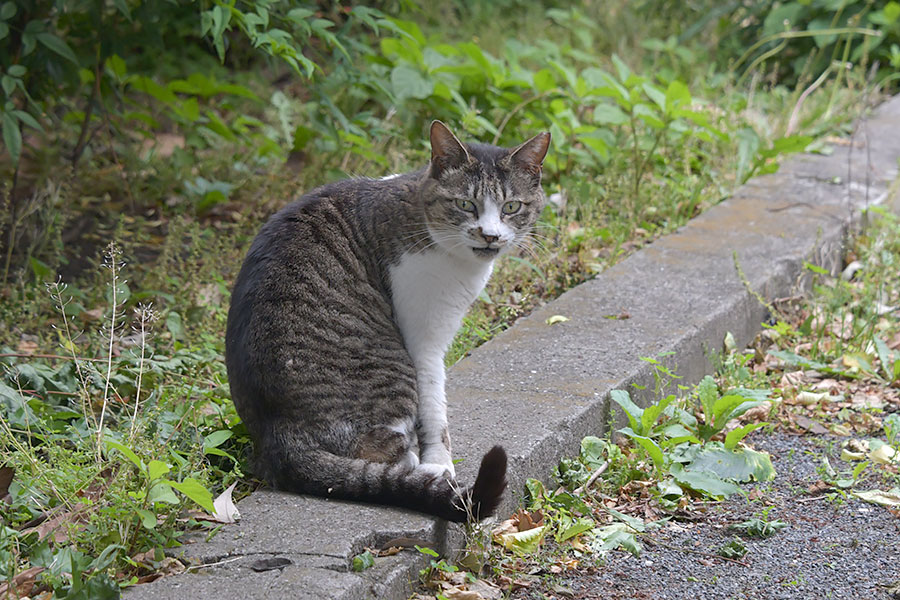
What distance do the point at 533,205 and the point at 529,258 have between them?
1302 millimetres

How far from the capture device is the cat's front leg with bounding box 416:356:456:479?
2859 mm

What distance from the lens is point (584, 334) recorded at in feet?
12.5

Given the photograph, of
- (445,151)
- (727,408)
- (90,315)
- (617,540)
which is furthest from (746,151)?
(90,315)

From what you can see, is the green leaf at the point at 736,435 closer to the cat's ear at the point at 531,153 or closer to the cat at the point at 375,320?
the cat at the point at 375,320

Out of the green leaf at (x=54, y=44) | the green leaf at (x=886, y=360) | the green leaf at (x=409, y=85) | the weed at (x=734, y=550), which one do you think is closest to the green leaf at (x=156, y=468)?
the weed at (x=734, y=550)

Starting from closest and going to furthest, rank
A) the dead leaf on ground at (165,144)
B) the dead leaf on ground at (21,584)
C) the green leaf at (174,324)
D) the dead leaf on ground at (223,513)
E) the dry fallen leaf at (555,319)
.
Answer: the dead leaf on ground at (21,584) < the dead leaf on ground at (223,513) < the green leaf at (174,324) < the dry fallen leaf at (555,319) < the dead leaf on ground at (165,144)

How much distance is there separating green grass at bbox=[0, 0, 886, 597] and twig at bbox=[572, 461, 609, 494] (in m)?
0.04

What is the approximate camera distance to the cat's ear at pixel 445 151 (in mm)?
3131

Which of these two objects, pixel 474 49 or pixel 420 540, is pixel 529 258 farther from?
pixel 420 540

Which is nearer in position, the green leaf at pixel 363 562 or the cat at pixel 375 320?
the green leaf at pixel 363 562

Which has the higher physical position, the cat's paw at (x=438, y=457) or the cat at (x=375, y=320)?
the cat at (x=375, y=320)

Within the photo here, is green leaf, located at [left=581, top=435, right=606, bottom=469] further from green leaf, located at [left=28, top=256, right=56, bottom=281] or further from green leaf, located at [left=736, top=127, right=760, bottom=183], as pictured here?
green leaf, located at [left=736, top=127, right=760, bottom=183]

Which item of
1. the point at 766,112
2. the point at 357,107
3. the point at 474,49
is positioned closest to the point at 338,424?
the point at 474,49

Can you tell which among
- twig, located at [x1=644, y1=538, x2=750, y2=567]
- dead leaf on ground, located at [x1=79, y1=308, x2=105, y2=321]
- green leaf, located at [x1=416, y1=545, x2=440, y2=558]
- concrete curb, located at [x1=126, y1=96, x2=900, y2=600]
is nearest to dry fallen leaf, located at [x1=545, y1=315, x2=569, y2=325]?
concrete curb, located at [x1=126, y1=96, x2=900, y2=600]
